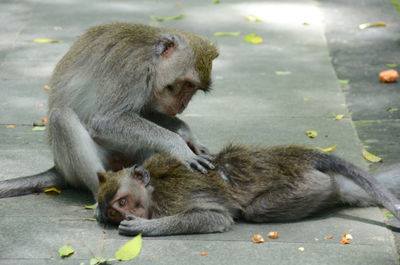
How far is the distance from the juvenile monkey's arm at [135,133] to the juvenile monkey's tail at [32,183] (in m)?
0.52

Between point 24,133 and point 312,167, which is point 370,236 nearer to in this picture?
point 312,167

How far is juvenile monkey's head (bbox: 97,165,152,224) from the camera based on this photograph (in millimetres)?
5457

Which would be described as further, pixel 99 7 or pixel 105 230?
pixel 99 7

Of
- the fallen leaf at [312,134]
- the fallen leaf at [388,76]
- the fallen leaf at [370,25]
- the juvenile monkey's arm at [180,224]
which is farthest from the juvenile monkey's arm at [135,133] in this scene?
the fallen leaf at [370,25]

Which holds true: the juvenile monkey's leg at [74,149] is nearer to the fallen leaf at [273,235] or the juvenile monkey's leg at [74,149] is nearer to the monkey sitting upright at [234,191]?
the monkey sitting upright at [234,191]

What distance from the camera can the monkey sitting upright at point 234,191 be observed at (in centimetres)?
551

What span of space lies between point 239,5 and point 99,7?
97.0 inches

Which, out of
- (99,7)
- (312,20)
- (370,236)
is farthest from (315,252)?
(99,7)

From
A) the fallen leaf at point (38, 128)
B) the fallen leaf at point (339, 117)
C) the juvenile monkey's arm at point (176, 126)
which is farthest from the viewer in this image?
the fallen leaf at point (339, 117)

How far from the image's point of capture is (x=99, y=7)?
12336 mm

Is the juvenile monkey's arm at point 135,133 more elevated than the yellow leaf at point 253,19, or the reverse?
the juvenile monkey's arm at point 135,133

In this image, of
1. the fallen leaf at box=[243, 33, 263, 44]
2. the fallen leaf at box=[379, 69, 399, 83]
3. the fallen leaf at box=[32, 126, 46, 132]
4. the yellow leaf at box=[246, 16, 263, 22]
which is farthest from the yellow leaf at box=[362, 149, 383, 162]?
the yellow leaf at box=[246, 16, 263, 22]

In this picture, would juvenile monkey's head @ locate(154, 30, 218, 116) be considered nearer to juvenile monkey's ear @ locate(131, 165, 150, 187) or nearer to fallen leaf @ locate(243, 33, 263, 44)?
juvenile monkey's ear @ locate(131, 165, 150, 187)

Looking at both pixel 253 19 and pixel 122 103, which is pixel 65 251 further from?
pixel 253 19
